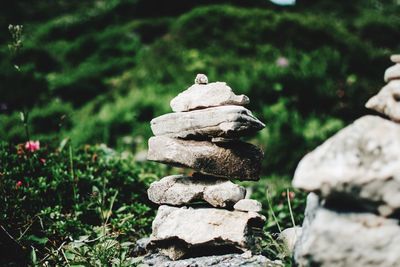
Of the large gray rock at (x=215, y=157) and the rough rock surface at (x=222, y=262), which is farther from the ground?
the large gray rock at (x=215, y=157)

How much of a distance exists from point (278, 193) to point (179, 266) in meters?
3.10

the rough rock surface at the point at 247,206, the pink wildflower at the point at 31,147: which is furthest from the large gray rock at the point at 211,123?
the pink wildflower at the point at 31,147

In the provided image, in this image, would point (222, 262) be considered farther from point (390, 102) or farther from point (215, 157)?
point (390, 102)

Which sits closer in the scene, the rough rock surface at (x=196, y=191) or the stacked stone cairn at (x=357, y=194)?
the stacked stone cairn at (x=357, y=194)

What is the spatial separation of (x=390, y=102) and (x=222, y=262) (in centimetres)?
158

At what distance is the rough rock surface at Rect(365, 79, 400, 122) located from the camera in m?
2.45

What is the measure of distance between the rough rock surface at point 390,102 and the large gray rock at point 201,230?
1.25 meters

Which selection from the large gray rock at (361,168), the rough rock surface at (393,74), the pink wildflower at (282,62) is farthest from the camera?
the pink wildflower at (282,62)

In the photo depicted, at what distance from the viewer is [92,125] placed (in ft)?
30.4

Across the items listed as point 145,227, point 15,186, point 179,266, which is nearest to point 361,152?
point 179,266

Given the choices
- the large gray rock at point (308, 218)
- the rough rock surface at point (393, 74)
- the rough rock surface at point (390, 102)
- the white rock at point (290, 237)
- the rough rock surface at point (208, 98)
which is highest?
the rough rock surface at point (393, 74)

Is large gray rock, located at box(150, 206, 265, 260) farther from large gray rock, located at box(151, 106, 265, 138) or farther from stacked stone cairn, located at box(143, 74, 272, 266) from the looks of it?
large gray rock, located at box(151, 106, 265, 138)

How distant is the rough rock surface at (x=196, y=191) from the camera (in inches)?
137

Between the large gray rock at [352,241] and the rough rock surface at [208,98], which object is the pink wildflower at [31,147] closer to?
the rough rock surface at [208,98]
